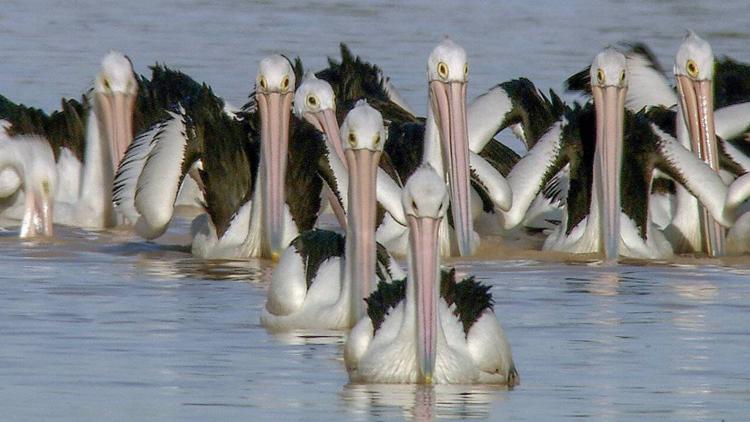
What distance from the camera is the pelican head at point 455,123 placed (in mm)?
11570

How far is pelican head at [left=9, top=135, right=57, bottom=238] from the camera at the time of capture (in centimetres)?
1221

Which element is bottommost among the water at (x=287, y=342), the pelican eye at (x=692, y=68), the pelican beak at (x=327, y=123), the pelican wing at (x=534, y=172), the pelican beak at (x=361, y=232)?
the water at (x=287, y=342)

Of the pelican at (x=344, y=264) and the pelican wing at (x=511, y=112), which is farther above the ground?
the pelican wing at (x=511, y=112)

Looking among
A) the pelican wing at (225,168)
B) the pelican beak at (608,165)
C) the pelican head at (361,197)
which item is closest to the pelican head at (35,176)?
the pelican wing at (225,168)

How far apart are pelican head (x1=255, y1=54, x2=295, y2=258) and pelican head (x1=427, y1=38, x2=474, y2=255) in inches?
29.0

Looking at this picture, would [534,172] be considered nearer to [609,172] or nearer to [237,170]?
[609,172]

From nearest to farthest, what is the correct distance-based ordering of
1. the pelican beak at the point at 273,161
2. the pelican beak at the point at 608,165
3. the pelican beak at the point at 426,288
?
the pelican beak at the point at 426,288, the pelican beak at the point at 273,161, the pelican beak at the point at 608,165

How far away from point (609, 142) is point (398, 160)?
1271 mm

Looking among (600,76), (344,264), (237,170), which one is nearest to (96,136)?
(237,170)

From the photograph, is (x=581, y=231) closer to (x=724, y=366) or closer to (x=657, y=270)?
(x=657, y=270)

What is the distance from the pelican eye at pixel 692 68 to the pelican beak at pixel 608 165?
0.70m

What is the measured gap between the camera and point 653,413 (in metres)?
7.17

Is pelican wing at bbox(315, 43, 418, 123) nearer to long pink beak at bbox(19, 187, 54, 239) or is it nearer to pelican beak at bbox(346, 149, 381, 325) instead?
long pink beak at bbox(19, 187, 54, 239)

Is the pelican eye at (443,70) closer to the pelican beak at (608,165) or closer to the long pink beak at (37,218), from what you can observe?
the pelican beak at (608,165)
